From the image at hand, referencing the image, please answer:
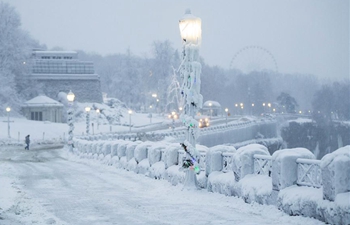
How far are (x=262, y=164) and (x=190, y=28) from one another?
17.5ft

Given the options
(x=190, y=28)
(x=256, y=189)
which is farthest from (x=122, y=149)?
(x=256, y=189)

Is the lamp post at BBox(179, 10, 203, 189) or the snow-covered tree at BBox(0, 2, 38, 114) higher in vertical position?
the snow-covered tree at BBox(0, 2, 38, 114)

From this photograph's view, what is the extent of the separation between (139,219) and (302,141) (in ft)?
330

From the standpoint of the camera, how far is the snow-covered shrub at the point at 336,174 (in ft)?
33.2

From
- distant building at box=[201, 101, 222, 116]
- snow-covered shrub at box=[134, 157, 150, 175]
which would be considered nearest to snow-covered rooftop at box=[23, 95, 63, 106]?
distant building at box=[201, 101, 222, 116]

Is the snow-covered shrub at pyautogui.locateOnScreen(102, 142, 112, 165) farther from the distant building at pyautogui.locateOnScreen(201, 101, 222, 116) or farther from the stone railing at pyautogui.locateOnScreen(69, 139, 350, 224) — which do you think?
the distant building at pyautogui.locateOnScreen(201, 101, 222, 116)

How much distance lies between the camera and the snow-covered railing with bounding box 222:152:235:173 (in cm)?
1484

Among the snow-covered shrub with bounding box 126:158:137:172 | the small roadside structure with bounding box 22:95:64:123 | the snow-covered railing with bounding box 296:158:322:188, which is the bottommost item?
the snow-covered shrub with bounding box 126:158:137:172

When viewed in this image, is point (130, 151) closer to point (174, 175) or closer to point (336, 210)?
point (174, 175)

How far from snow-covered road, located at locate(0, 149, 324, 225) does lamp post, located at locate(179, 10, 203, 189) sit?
1.32 m

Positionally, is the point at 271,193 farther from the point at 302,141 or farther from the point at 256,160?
the point at 302,141

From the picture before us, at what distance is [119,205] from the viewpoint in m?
13.6

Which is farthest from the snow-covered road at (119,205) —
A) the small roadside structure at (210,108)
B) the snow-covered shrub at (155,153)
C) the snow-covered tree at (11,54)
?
the small roadside structure at (210,108)

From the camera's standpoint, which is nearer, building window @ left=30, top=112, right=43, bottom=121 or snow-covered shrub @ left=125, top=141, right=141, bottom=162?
snow-covered shrub @ left=125, top=141, right=141, bottom=162
